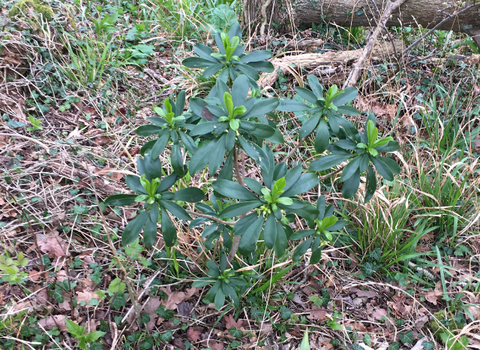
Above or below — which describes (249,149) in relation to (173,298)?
above

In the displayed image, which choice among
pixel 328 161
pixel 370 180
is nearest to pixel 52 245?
pixel 328 161

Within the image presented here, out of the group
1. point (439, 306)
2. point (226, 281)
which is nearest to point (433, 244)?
point (439, 306)

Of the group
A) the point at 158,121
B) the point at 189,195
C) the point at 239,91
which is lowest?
the point at 189,195

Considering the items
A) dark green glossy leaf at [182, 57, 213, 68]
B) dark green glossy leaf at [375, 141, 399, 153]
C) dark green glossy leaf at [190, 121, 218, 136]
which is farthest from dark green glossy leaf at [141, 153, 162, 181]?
dark green glossy leaf at [375, 141, 399, 153]

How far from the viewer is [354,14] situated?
3.60m

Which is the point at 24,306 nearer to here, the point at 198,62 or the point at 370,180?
the point at 198,62

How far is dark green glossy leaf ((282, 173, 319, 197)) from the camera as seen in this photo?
139cm

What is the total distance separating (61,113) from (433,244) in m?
2.95

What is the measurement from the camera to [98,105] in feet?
9.76

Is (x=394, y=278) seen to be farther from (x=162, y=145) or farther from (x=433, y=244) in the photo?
(x=162, y=145)

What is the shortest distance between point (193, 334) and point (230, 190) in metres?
0.98

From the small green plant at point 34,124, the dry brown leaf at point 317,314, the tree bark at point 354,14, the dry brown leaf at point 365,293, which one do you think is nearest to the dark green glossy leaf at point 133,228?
the dry brown leaf at point 317,314

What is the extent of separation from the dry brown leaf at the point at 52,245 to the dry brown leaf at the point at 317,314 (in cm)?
144

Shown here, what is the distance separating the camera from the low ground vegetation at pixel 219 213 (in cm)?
143
